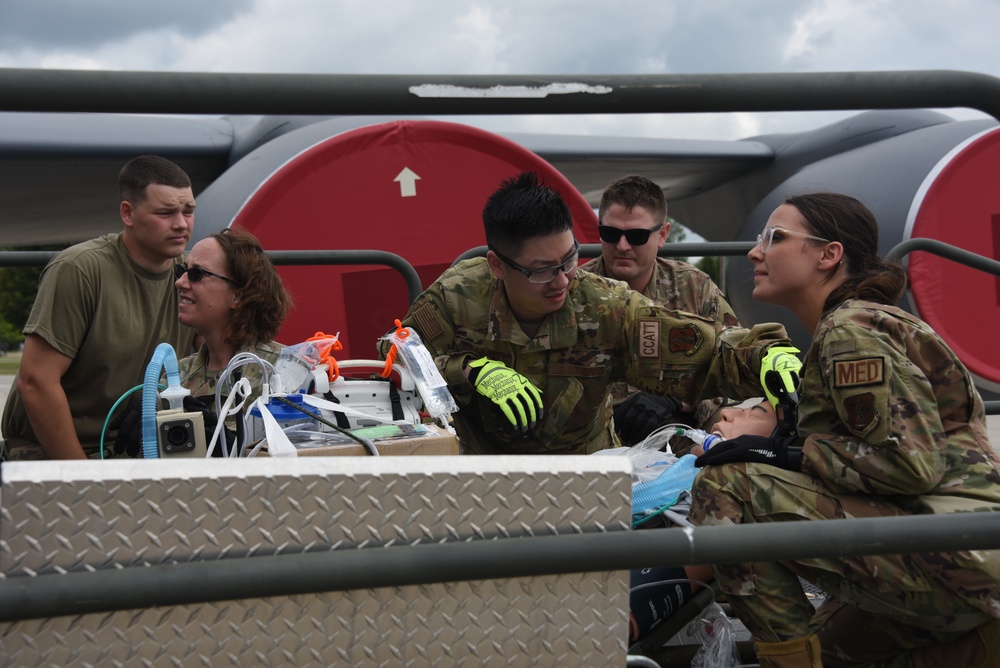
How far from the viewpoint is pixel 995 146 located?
654cm

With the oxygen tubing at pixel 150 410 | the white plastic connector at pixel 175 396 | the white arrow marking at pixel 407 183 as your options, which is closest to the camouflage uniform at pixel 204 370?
the white plastic connector at pixel 175 396

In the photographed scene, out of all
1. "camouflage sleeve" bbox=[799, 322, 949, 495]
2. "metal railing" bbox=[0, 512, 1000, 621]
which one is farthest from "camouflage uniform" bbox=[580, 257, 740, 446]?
"metal railing" bbox=[0, 512, 1000, 621]

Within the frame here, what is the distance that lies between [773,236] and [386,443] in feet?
3.35

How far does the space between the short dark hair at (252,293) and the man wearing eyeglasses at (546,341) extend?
1.34 ft

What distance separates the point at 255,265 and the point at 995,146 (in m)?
5.72

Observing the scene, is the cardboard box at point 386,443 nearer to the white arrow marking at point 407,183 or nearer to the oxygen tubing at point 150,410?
the oxygen tubing at point 150,410

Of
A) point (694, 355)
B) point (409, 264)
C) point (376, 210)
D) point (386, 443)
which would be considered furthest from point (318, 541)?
point (376, 210)

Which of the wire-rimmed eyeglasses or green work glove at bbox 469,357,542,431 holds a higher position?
the wire-rimmed eyeglasses

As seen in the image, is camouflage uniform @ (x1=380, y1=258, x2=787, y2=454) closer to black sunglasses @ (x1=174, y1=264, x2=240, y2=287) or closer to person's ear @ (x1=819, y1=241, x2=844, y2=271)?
person's ear @ (x1=819, y1=241, x2=844, y2=271)

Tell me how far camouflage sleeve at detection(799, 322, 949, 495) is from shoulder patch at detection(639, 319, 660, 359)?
0.74 meters

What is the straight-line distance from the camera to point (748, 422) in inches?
89.2

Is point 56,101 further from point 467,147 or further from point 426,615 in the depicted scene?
point 467,147

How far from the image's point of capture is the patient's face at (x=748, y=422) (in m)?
2.25

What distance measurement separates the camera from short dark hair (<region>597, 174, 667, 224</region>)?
351 centimetres
